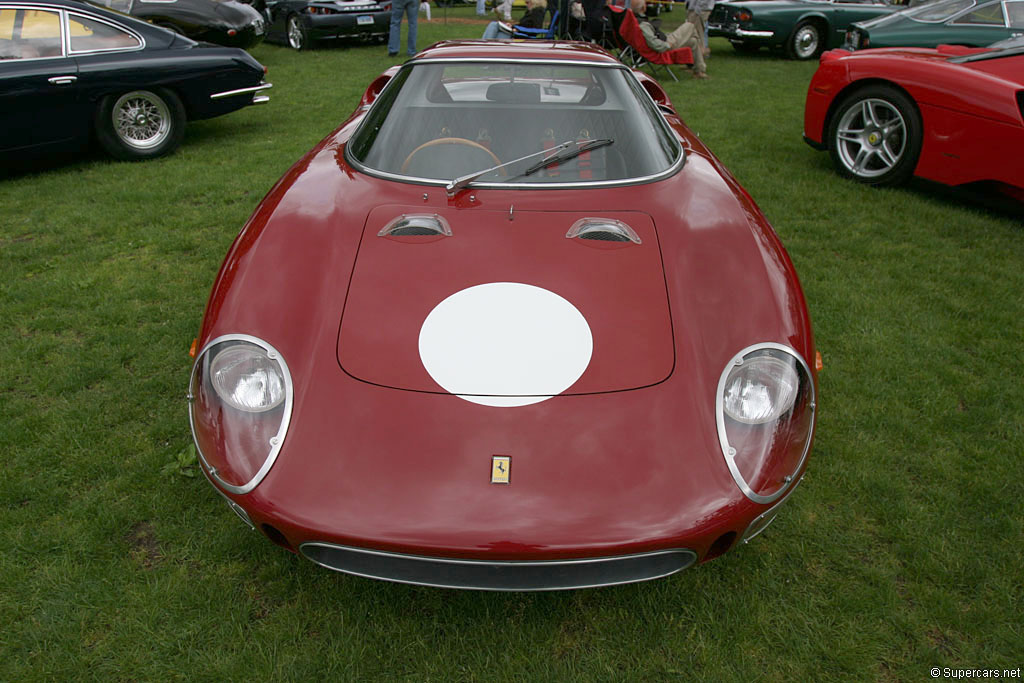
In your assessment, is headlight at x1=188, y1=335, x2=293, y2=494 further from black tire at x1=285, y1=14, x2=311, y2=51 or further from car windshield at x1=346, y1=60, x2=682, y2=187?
black tire at x1=285, y1=14, x2=311, y2=51

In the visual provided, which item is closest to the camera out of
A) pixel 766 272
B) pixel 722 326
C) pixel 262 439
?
pixel 262 439

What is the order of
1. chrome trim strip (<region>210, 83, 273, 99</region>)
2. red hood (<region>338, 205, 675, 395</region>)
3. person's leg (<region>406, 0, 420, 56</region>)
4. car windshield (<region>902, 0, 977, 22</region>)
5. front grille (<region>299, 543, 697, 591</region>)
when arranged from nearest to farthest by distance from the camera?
1. front grille (<region>299, 543, 697, 591</region>)
2. red hood (<region>338, 205, 675, 395</region>)
3. chrome trim strip (<region>210, 83, 273, 99</region>)
4. car windshield (<region>902, 0, 977, 22</region>)
5. person's leg (<region>406, 0, 420, 56</region>)

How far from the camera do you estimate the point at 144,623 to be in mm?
1823

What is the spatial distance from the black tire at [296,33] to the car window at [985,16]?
887 centimetres

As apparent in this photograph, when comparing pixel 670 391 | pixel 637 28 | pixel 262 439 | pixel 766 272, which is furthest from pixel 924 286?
pixel 637 28

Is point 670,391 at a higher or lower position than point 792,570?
higher

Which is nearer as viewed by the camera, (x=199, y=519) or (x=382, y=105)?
(x=199, y=519)

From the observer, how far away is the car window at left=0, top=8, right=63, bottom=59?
4.90 meters

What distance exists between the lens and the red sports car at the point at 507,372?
158cm

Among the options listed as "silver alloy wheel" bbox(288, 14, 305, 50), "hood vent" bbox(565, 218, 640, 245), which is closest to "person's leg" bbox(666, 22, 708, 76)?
"silver alloy wheel" bbox(288, 14, 305, 50)

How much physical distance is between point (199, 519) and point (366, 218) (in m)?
1.08

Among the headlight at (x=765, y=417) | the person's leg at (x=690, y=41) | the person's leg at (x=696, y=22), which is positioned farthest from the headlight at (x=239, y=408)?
the person's leg at (x=696, y=22)

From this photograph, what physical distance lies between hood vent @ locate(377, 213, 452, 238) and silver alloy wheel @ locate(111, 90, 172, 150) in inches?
170

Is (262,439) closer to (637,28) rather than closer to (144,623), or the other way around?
(144,623)
